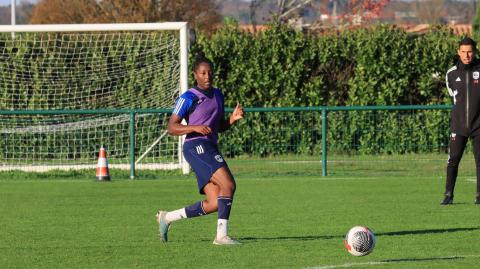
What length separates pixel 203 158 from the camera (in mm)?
11547

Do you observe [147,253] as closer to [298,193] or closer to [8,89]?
[298,193]

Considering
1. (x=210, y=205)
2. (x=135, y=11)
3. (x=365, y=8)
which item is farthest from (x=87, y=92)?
(x=365, y=8)

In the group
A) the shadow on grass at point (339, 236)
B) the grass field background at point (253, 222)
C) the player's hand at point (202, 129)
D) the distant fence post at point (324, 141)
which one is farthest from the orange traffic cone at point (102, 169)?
the player's hand at point (202, 129)

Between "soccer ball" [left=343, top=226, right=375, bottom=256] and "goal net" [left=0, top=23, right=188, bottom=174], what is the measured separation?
12535 millimetres

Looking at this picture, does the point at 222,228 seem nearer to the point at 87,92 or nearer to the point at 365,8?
the point at 87,92

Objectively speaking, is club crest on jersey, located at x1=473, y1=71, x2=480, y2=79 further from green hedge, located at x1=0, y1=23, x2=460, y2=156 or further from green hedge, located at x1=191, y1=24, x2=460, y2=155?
green hedge, located at x1=191, y1=24, x2=460, y2=155

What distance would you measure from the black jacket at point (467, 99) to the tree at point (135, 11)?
25.1 m

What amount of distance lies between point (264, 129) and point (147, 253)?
12.7 metres

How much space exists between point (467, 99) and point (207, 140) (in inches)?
201

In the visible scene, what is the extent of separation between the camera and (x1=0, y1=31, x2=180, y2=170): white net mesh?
2391 cm

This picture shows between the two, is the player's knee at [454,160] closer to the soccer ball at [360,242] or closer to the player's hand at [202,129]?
the player's hand at [202,129]

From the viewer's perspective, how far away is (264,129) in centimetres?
2348

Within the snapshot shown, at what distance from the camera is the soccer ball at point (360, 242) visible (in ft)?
33.8

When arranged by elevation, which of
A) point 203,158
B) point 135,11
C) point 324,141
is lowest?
point 324,141
